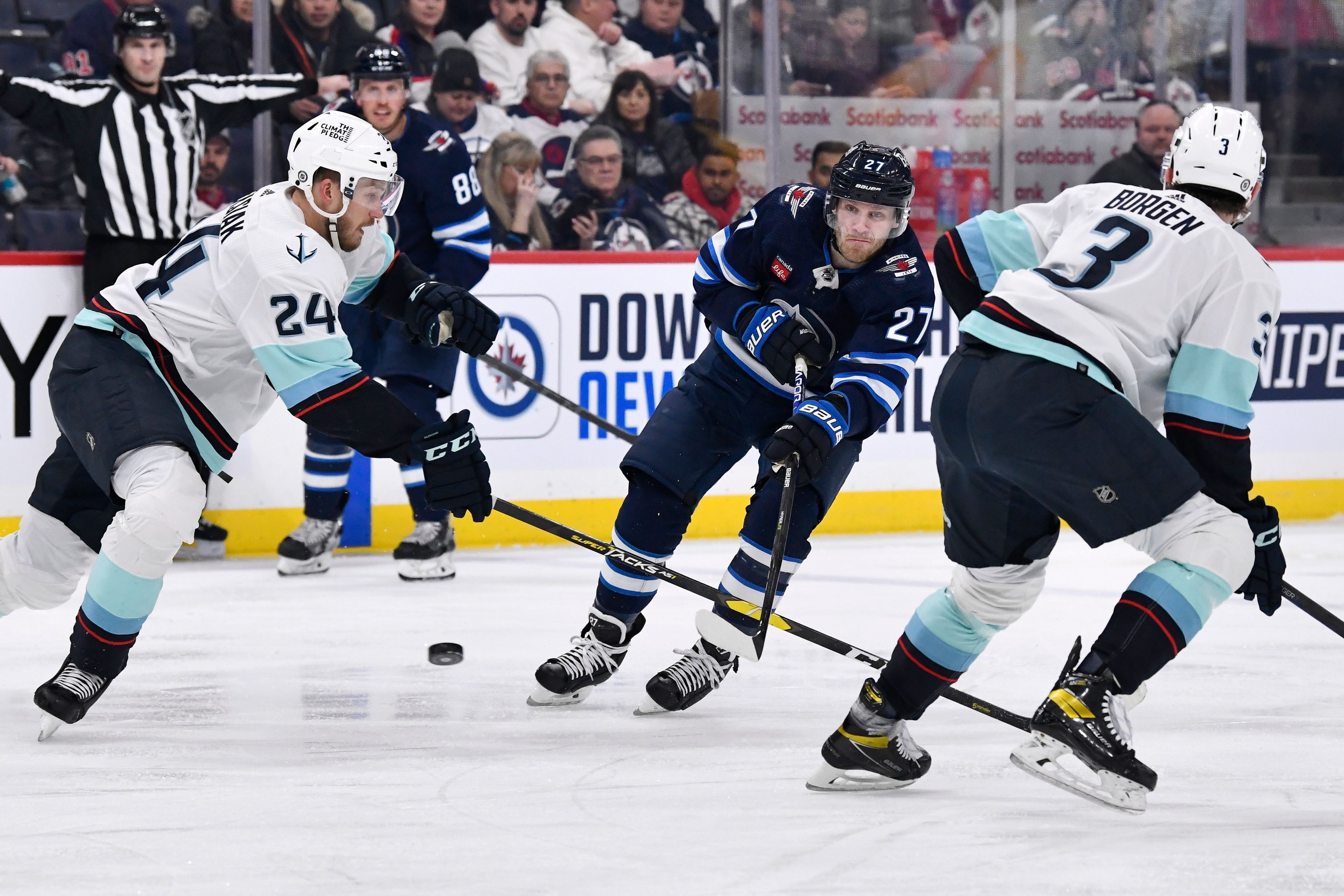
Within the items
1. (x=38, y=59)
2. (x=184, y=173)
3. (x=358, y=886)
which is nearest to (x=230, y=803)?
(x=358, y=886)

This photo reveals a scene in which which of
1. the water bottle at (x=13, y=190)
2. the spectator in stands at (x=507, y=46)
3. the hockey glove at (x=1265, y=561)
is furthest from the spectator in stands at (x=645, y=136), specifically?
the hockey glove at (x=1265, y=561)

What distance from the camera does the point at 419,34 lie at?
527 cm

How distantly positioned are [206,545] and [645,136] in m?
2.07

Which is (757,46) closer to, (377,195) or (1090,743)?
(377,195)

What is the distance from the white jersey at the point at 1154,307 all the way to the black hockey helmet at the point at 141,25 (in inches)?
120

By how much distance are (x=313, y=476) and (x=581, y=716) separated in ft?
5.96

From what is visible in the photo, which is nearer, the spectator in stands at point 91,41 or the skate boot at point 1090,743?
the skate boot at point 1090,743

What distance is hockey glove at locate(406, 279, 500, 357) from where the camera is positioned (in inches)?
124

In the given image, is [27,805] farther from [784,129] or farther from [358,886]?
[784,129]

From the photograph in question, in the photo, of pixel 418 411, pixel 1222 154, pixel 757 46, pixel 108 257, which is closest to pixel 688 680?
pixel 1222 154

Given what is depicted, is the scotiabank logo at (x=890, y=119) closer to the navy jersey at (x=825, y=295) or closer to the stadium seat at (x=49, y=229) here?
the stadium seat at (x=49, y=229)

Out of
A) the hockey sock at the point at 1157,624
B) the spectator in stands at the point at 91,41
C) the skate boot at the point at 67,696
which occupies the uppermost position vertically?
the spectator in stands at the point at 91,41

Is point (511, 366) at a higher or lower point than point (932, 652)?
higher

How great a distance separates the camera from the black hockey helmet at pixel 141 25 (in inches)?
177
